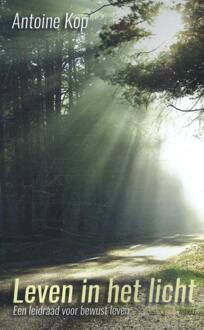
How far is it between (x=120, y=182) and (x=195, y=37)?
22.7 m

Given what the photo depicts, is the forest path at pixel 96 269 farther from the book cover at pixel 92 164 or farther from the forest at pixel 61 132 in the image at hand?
the forest at pixel 61 132

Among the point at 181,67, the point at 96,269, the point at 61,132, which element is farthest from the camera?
the point at 61,132

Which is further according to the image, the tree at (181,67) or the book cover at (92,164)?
the tree at (181,67)

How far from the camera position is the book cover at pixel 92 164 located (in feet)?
32.0

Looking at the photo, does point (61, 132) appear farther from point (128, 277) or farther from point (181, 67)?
point (128, 277)

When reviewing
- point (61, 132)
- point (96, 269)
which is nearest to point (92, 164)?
point (61, 132)

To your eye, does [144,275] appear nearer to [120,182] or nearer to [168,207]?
[120,182]

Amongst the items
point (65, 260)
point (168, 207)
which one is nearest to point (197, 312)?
point (65, 260)

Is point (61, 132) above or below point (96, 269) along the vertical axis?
above

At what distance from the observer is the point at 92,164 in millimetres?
31188

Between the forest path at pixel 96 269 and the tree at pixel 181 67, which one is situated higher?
the tree at pixel 181 67

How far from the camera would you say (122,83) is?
51.5ft

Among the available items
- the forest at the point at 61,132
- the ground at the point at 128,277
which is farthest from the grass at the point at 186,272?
the forest at the point at 61,132

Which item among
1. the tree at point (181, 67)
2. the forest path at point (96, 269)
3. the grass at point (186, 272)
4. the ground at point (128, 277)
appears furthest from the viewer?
the tree at point (181, 67)
